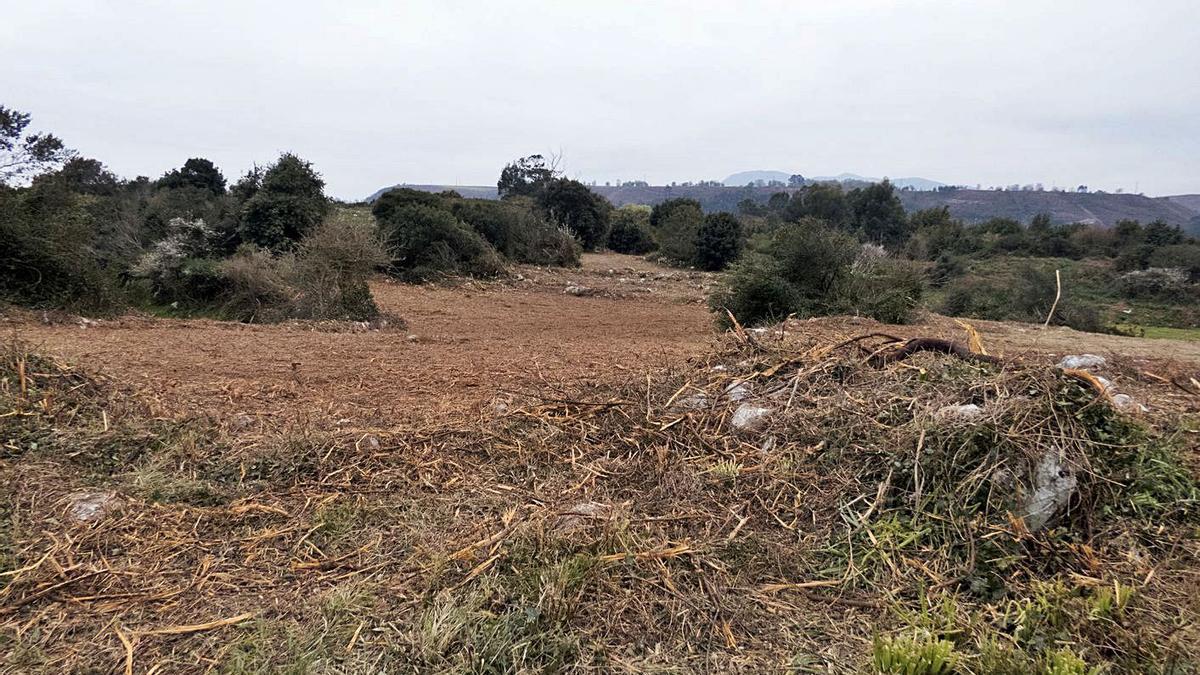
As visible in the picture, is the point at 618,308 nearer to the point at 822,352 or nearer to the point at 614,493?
the point at 822,352

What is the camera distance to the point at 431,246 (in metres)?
18.1

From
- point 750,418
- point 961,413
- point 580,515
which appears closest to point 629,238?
point 750,418

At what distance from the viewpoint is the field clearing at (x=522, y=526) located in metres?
1.82

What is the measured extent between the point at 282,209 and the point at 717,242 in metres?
16.5

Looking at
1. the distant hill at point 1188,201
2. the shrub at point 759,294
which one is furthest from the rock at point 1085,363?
the distant hill at point 1188,201

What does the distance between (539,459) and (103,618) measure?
65.0 inches

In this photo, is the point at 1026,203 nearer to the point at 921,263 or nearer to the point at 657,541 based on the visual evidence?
the point at 921,263

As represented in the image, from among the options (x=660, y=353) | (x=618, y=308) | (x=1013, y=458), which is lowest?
(x=618, y=308)

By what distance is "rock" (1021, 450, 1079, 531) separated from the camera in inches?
87.3

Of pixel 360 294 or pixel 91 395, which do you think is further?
pixel 360 294

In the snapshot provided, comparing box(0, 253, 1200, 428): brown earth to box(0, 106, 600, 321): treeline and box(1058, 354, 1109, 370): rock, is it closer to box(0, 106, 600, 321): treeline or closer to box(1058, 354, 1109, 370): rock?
box(1058, 354, 1109, 370): rock

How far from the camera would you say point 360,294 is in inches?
Answer: 419

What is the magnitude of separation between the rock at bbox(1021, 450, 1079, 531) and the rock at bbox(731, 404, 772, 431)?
3.61 feet

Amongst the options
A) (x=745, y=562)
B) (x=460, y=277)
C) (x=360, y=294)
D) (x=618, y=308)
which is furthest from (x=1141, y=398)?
(x=460, y=277)
